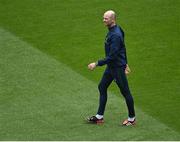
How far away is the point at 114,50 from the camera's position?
12.1 meters

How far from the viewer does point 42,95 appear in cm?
1382

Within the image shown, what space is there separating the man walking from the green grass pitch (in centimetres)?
25

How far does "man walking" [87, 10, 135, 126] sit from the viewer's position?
12.1m

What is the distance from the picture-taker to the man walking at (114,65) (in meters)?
12.1

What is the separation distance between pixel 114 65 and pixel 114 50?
13.4 inches

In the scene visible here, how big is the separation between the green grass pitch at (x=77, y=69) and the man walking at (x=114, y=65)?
0.25 metres

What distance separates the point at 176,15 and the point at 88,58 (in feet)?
10.1

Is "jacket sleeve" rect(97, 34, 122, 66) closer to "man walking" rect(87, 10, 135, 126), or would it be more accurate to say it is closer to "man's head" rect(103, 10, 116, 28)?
"man walking" rect(87, 10, 135, 126)

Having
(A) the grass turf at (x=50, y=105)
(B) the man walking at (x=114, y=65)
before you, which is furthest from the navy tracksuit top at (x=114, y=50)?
(A) the grass turf at (x=50, y=105)

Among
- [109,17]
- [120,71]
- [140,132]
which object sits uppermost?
[109,17]

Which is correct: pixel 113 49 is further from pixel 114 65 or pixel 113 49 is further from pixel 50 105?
pixel 50 105

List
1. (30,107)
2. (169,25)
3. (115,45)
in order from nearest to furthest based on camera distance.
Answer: (115,45), (30,107), (169,25)

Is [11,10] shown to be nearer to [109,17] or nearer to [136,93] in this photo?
[136,93]

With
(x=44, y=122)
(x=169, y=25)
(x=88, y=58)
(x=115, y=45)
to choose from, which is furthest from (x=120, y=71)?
(x=169, y=25)
